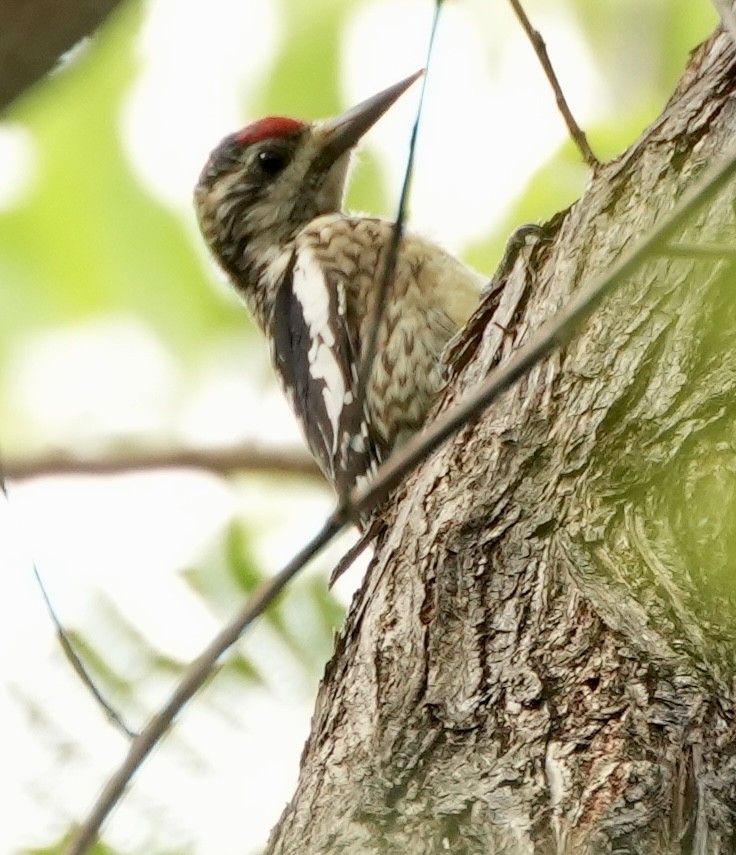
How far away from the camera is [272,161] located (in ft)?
14.4

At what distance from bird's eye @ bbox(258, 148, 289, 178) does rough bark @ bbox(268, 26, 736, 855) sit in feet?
6.93

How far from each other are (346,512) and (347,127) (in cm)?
308

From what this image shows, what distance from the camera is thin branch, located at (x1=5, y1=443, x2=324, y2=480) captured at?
4.30 meters

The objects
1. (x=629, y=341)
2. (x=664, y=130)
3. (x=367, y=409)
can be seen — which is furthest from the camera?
(x=367, y=409)

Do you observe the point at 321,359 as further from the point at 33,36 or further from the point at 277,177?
the point at 33,36

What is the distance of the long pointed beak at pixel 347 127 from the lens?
4.19 meters

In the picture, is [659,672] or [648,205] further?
[648,205]

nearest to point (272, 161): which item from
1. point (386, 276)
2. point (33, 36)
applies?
point (386, 276)

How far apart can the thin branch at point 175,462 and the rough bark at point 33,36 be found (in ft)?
10.6

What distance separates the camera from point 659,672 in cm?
194

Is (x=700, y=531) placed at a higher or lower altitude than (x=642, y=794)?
higher

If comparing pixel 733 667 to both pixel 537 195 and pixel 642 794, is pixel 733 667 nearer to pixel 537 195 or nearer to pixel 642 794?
pixel 642 794

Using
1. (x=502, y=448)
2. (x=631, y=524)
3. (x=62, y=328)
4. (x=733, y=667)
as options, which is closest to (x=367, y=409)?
(x=502, y=448)

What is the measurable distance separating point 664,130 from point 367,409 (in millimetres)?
1168
